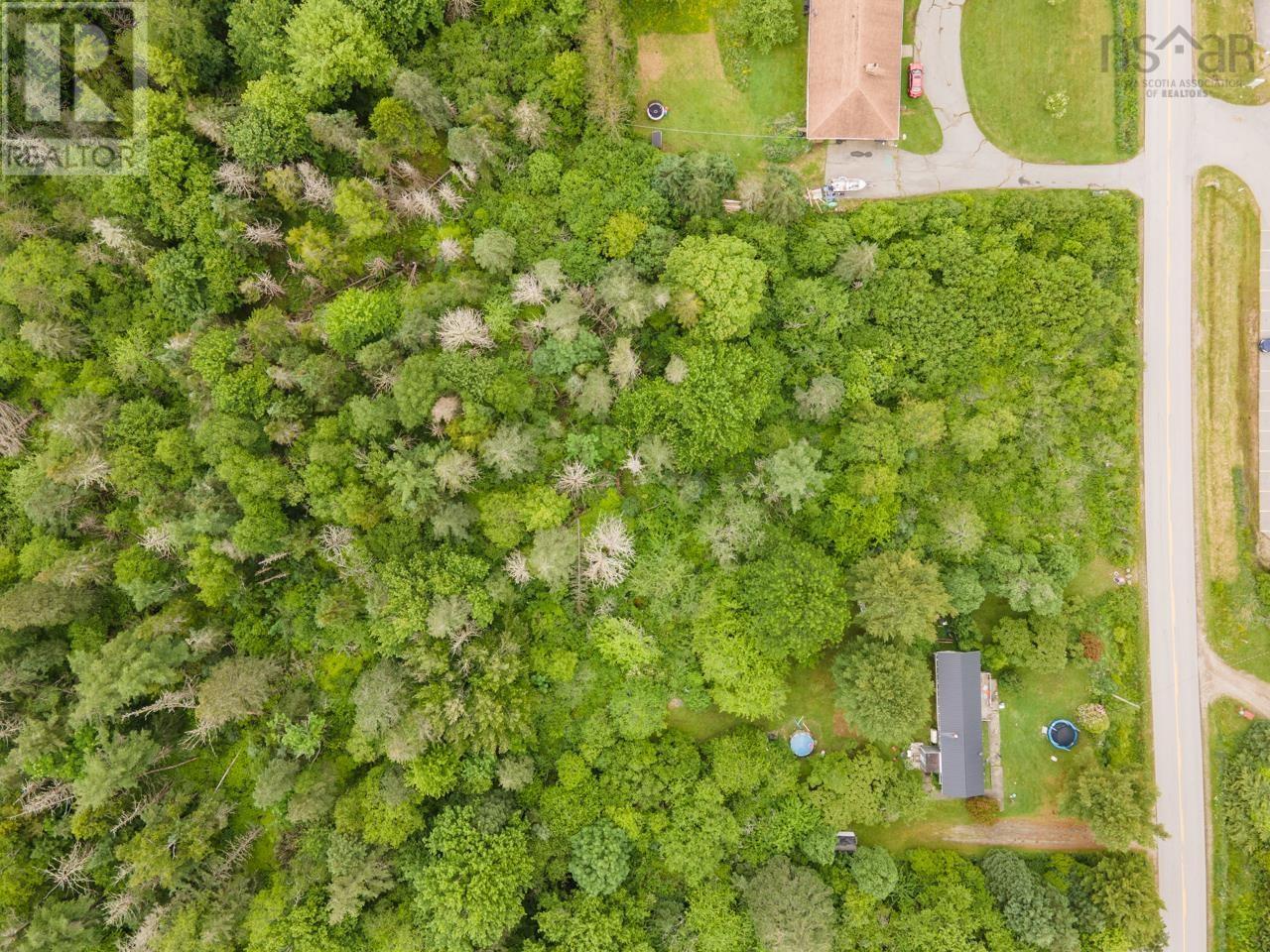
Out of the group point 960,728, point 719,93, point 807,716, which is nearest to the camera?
point 960,728

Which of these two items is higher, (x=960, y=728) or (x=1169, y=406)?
(x=1169, y=406)

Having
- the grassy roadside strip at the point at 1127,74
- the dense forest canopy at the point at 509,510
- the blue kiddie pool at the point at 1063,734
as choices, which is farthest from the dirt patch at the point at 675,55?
the blue kiddie pool at the point at 1063,734

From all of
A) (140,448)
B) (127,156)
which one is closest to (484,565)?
(140,448)

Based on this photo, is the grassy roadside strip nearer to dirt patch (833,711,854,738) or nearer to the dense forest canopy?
the dense forest canopy

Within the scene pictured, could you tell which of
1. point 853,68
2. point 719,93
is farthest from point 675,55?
point 853,68

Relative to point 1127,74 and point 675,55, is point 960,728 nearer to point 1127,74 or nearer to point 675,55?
point 1127,74

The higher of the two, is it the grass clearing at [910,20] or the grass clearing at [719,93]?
the grass clearing at [910,20]

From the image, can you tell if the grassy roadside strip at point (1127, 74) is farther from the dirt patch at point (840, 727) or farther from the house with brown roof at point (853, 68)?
the dirt patch at point (840, 727)

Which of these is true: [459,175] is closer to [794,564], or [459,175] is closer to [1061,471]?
[794,564]
